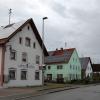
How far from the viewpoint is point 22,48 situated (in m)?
37.2

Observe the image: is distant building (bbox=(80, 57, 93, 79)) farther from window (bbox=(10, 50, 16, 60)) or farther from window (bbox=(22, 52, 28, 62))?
window (bbox=(10, 50, 16, 60))

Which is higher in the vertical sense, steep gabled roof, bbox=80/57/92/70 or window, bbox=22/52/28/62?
steep gabled roof, bbox=80/57/92/70

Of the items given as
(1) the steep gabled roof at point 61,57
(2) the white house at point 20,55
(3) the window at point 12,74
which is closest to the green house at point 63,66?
(1) the steep gabled roof at point 61,57

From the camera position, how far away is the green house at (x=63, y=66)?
66.8 metres

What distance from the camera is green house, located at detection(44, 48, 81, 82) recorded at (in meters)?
66.8

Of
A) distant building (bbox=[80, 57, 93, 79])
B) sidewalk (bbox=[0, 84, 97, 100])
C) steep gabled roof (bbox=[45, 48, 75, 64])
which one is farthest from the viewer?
distant building (bbox=[80, 57, 93, 79])

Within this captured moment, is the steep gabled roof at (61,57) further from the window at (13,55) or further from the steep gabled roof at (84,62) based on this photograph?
the window at (13,55)

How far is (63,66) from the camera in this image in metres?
67.0

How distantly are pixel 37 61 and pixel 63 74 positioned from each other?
27.0 meters

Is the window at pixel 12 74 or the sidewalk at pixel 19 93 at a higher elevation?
the window at pixel 12 74

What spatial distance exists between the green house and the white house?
2566 centimetres

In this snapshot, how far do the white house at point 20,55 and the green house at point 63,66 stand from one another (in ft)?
84.2

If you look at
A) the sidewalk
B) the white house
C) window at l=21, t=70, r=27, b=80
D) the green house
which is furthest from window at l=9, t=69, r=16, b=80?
the green house

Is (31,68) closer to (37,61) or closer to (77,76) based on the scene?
(37,61)
